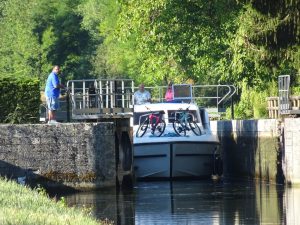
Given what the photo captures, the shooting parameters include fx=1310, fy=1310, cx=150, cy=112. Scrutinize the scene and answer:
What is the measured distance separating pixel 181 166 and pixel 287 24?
6.18 metres

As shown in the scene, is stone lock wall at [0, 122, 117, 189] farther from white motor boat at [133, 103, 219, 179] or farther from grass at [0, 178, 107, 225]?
grass at [0, 178, 107, 225]

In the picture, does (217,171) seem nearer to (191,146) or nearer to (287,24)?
(191,146)

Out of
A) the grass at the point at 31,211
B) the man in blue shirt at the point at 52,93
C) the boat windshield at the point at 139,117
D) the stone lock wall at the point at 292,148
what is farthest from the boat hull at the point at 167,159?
the grass at the point at 31,211

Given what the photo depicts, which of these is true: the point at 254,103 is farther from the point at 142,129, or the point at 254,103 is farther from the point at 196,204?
the point at 196,204

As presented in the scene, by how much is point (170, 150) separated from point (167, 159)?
1.19ft

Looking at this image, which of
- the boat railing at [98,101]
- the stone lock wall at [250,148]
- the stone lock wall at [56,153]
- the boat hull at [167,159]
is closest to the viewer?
the stone lock wall at [56,153]

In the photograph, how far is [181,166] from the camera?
39.2 m

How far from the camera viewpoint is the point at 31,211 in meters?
19.1

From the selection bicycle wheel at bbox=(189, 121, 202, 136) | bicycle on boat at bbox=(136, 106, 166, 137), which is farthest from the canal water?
bicycle wheel at bbox=(189, 121, 202, 136)

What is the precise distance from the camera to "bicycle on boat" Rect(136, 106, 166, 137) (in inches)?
1550

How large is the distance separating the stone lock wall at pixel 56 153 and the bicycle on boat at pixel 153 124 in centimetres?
720

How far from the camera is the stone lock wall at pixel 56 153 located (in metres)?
31.8

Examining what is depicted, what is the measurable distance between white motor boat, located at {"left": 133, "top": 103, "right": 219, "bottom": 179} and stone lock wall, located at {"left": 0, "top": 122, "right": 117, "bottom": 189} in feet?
22.2

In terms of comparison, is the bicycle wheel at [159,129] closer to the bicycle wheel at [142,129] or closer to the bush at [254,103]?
the bicycle wheel at [142,129]
